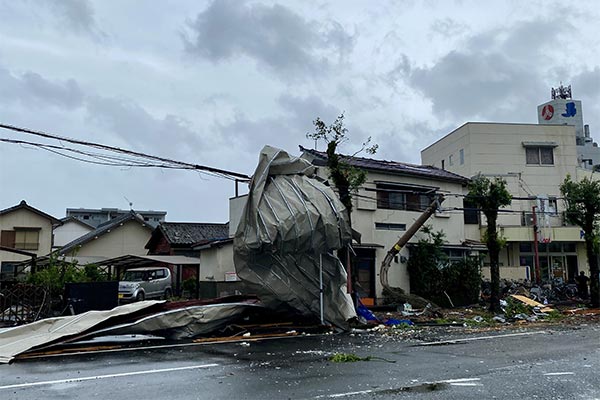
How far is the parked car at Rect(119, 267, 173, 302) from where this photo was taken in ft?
85.1

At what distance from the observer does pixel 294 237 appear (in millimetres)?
13492

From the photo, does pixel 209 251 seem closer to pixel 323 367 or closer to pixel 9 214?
pixel 323 367

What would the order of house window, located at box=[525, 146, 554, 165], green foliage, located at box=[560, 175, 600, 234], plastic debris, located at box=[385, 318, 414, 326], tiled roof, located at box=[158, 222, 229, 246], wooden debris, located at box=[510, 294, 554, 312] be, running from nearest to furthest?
plastic debris, located at box=[385, 318, 414, 326], wooden debris, located at box=[510, 294, 554, 312], green foliage, located at box=[560, 175, 600, 234], tiled roof, located at box=[158, 222, 229, 246], house window, located at box=[525, 146, 554, 165]

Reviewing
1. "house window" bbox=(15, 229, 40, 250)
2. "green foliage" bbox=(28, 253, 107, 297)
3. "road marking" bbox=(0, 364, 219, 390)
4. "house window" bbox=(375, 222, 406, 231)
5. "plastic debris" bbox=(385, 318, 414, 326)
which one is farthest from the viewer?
"house window" bbox=(15, 229, 40, 250)

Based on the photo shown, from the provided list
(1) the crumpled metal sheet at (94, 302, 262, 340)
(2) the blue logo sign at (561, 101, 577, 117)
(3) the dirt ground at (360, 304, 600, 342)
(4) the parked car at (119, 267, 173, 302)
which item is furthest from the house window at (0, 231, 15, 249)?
(2) the blue logo sign at (561, 101, 577, 117)

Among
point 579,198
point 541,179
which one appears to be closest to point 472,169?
point 541,179

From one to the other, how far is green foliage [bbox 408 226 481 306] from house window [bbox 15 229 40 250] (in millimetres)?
30927

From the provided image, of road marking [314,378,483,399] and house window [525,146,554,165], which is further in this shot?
house window [525,146,554,165]

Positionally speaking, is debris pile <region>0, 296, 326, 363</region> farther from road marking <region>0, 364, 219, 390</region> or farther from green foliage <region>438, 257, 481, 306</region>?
green foliage <region>438, 257, 481, 306</region>

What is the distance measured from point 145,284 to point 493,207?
1711cm

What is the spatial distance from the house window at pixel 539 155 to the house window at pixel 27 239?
3730cm

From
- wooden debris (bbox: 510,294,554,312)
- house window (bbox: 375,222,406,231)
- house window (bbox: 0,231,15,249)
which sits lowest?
wooden debris (bbox: 510,294,554,312)

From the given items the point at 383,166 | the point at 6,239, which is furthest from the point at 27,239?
the point at 383,166

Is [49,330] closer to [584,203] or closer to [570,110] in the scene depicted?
[584,203]
